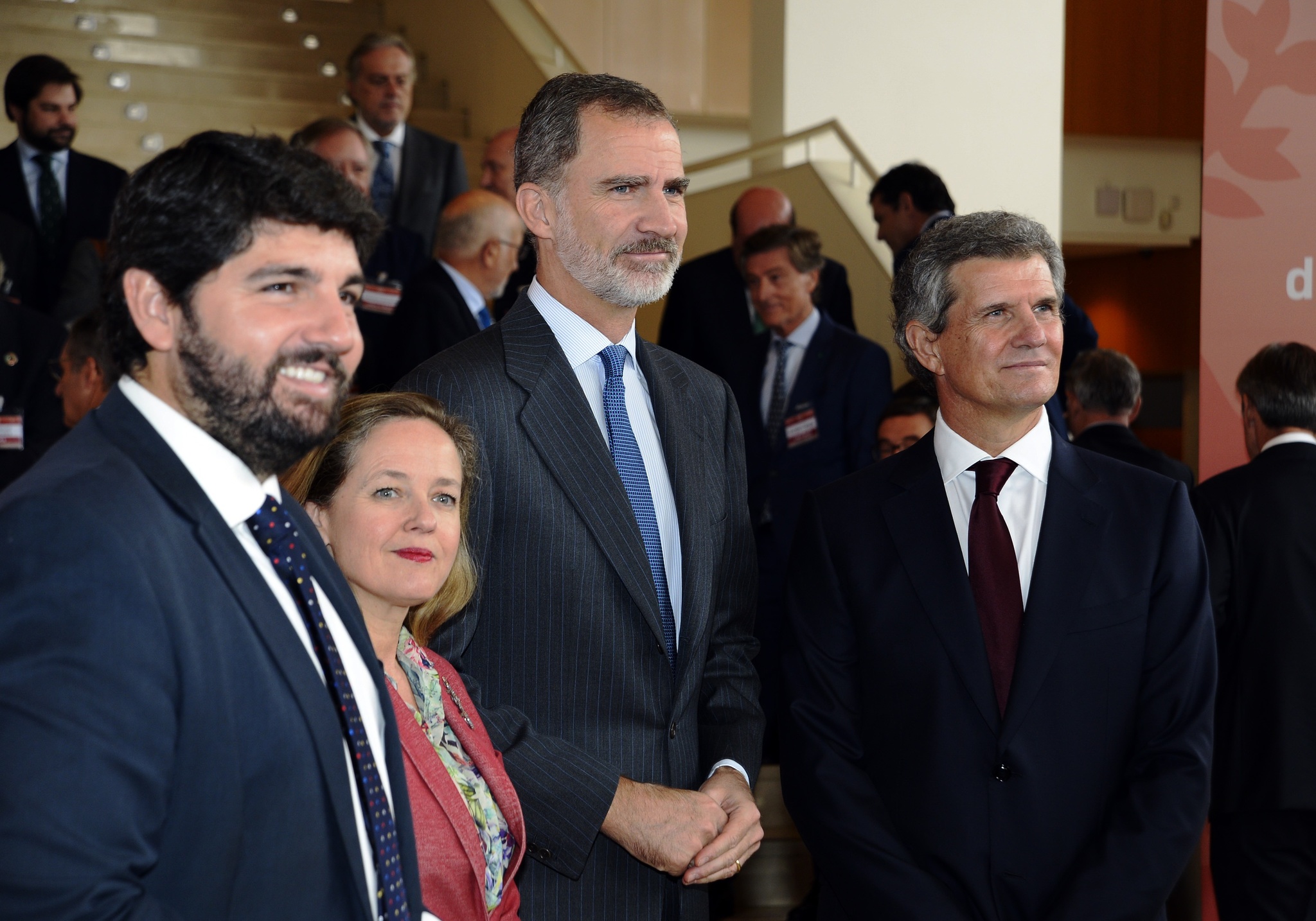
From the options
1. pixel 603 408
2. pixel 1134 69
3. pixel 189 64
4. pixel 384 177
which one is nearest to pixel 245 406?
pixel 603 408

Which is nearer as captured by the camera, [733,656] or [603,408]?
[603,408]

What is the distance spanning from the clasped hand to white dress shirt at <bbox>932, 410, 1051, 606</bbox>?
2.03 ft

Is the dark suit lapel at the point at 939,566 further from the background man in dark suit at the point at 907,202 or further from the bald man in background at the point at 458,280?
the background man in dark suit at the point at 907,202

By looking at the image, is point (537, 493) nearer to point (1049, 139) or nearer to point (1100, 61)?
point (1049, 139)

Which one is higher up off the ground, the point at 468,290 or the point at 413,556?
the point at 468,290

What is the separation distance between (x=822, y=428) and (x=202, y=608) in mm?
3528

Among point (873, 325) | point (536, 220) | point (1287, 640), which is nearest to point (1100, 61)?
point (873, 325)

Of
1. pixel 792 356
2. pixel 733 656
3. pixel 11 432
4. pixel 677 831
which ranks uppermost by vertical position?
pixel 792 356

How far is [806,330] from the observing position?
477 cm

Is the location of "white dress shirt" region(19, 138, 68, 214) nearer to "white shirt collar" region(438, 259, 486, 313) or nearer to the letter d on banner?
"white shirt collar" region(438, 259, 486, 313)

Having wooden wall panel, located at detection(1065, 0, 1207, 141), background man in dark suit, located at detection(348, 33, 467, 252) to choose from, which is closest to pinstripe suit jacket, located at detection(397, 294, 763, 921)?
background man in dark suit, located at detection(348, 33, 467, 252)

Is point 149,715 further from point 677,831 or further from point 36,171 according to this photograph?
point 36,171

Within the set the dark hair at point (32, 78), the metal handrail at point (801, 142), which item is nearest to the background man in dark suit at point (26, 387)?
the dark hair at point (32, 78)

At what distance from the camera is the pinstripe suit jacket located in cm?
202
